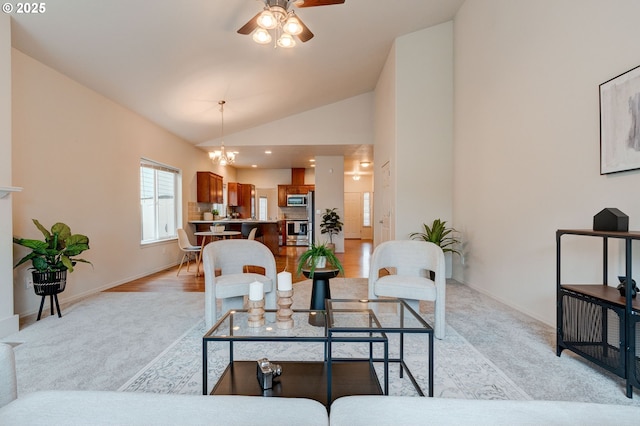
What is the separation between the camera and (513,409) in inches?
27.9

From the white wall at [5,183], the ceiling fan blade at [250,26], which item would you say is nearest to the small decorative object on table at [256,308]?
the ceiling fan blade at [250,26]

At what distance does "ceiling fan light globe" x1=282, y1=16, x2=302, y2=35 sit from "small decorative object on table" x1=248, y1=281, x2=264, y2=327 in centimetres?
218

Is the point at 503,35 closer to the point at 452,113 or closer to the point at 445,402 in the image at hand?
the point at 452,113

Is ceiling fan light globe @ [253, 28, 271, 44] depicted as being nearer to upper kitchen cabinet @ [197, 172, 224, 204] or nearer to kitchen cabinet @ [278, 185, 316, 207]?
upper kitchen cabinet @ [197, 172, 224, 204]

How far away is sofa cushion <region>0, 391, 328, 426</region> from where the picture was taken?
0.67 metres

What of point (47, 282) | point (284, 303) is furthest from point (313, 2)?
point (47, 282)

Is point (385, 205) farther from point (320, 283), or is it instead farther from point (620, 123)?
point (620, 123)

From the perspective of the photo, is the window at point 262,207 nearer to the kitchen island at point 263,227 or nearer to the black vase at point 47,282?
the kitchen island at point 263,227

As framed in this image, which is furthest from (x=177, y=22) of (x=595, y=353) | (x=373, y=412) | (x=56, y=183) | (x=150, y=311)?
(x=595, y=353)

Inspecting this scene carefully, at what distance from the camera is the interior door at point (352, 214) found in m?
13.4

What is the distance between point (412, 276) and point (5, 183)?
3.71 meters

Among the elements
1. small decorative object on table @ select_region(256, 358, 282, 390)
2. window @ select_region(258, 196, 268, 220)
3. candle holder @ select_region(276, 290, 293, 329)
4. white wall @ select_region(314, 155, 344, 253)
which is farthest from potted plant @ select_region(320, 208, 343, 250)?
small decorative object on table @ select_region(256, 358, 282, 390)

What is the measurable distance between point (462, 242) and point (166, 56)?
4611 mm

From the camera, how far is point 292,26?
2691mm
